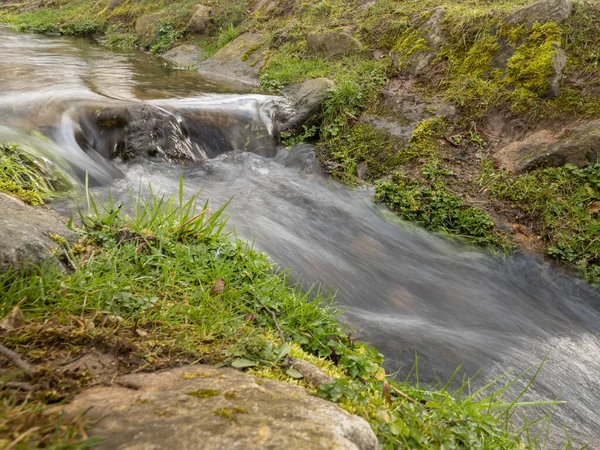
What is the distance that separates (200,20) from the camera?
42.2 feet

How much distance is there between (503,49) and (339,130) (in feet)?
9.57

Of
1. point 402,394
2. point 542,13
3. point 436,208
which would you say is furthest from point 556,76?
point 402,394

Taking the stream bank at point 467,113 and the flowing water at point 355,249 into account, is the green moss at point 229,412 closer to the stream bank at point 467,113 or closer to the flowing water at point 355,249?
the flowing water at point 355,249

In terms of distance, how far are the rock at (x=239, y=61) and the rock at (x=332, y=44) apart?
4.77 feet

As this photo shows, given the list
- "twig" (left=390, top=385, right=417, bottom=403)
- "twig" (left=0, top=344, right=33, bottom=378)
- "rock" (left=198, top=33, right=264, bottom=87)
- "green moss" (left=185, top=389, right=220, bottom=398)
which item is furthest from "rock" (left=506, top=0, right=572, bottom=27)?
"twig" (left=0, top=344, right=33, bottom=378)

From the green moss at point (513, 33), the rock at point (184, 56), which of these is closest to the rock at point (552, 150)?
the green moss at point (513, 33)

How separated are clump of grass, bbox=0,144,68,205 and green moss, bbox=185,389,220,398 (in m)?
2.57

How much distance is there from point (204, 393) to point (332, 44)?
8962 millimetres

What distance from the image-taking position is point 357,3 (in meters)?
10.1

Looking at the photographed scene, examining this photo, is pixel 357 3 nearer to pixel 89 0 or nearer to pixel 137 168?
pixel 137 168

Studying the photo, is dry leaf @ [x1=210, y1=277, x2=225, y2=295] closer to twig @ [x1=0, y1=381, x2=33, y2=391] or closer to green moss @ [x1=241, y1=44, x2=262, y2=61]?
twig @ [x1=0, y1=381, x2=33, y2=391]

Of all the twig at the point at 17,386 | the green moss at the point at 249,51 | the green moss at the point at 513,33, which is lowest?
the twig at the point at 17,386

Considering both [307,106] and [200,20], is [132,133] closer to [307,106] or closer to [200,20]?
[307,106]

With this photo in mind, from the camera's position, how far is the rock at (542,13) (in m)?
6.27
